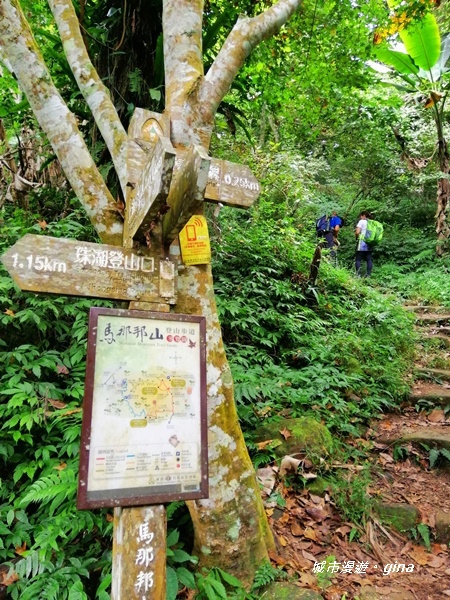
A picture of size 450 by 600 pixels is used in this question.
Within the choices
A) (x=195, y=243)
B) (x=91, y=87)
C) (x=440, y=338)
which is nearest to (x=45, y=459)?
(x=195, y=243)

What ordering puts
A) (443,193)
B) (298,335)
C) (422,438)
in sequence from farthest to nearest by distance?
(443,193) < (298,335) < (422,438)

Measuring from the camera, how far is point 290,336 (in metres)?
5.51

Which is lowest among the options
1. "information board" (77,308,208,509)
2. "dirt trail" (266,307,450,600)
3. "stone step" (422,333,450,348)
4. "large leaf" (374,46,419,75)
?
"dirt trail" (266,307,450,600)

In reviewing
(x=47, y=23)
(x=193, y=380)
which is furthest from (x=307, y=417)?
(x=47, y=23)

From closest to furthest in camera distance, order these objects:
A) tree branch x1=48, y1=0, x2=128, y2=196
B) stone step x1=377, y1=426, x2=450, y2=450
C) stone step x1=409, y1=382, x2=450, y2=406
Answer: tree branch x1=48, y1=0, x2=128, y2=196, stone step x1=377, y1=426, x2=450, y2=450, stone step x1=409, y1=382, x2=450, y2=406

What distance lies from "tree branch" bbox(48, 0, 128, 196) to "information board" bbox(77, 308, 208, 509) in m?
1.14

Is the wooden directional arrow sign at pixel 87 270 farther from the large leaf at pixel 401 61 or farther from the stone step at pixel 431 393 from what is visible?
the large leaf at pixel 401 61

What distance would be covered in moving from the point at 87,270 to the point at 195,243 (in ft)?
2.20

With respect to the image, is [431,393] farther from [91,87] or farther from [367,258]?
[367,258]

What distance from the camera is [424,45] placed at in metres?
10.5

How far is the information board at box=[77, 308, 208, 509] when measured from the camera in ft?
5.27

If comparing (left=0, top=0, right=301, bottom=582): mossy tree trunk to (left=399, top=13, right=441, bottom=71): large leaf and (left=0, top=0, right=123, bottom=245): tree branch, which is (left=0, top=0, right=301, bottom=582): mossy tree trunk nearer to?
(left=0, top=0, right=123, bottom=245): tree branch

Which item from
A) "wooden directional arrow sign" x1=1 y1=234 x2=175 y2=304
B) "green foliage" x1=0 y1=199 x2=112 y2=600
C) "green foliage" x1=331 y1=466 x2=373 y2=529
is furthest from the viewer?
"green foliage" x1=331 y1=466 x2=373 y2=529

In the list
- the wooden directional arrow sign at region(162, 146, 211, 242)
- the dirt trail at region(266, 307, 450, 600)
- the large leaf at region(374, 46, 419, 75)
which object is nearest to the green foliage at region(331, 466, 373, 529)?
the dirt trail at region(266, 307, 450, 600)
